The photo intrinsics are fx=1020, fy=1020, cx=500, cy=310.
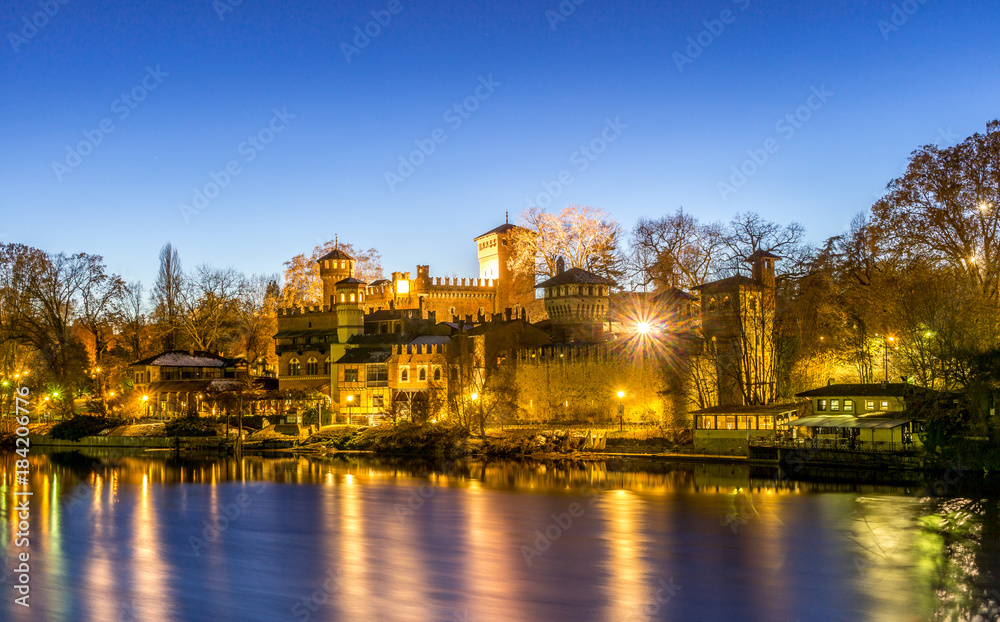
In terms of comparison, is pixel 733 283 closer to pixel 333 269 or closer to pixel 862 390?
pixel 862 390

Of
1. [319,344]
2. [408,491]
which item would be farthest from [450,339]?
[408,491]

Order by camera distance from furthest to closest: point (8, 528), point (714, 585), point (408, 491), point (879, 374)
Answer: point (879, 374)
point (408, 491)
point (8, 528)
point (714, 585)

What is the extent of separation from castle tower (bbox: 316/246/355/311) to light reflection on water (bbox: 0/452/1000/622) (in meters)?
40.9

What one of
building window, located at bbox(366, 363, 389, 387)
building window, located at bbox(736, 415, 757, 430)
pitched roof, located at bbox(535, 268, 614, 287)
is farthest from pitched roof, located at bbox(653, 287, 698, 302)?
building window, located at bbox(366, 363, 389, 387)

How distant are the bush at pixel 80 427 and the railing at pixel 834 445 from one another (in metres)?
37.2

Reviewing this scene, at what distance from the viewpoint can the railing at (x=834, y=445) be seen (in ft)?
117

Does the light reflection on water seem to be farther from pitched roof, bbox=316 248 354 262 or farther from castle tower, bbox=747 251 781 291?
pitched roof, bbox=316 248 354 262

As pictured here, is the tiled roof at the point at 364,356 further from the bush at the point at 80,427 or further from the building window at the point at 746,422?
the building window at the point at 746,422

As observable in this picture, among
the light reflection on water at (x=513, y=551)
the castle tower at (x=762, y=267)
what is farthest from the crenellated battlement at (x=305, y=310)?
the light reflection on water at (x=513, y=551)

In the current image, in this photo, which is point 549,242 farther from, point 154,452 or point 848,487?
point 848,487

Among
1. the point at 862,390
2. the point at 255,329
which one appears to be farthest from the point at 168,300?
the point at 862,390

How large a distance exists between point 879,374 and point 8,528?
33.3 m

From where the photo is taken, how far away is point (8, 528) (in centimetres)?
2775

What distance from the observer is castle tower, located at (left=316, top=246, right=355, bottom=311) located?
7700 cm
